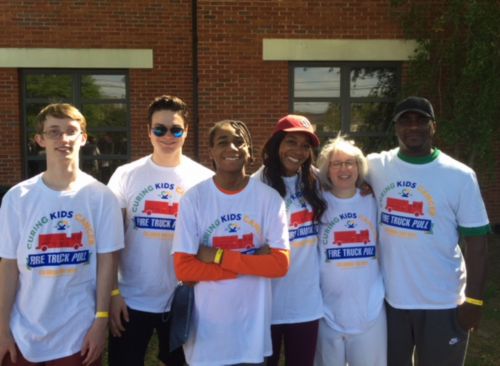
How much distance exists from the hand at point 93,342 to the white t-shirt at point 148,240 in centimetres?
33

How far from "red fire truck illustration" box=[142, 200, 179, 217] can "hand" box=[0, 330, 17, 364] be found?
2.93 ft

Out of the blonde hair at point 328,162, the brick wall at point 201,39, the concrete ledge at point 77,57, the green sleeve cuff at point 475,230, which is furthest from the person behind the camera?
the concrete ledge at point 77,57

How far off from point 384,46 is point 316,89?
53.2 inches

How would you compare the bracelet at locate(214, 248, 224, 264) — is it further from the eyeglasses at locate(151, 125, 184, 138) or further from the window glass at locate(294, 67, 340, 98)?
the window glass at locate(294, 67, 340, 98)

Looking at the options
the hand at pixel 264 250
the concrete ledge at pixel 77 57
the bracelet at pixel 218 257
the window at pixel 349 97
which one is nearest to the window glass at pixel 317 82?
the window at pixel 349 97

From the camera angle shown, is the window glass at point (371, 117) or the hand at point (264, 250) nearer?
the hand at point (264, 250)

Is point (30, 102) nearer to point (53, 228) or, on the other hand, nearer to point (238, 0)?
point (238, 0)

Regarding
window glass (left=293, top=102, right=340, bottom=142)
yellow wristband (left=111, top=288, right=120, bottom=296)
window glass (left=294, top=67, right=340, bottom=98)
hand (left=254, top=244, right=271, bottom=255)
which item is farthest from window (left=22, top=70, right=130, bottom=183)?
hand (left=254, top=244, right=271, bottom=255)

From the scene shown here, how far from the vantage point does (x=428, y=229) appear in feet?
8.73

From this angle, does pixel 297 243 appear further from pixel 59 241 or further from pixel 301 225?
pixel 59 241

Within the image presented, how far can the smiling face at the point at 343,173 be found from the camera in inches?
107

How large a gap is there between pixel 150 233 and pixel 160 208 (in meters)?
0.15

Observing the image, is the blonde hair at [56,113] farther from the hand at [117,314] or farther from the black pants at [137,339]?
the black pants at [137,339]

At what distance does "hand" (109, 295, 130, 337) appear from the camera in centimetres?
256
